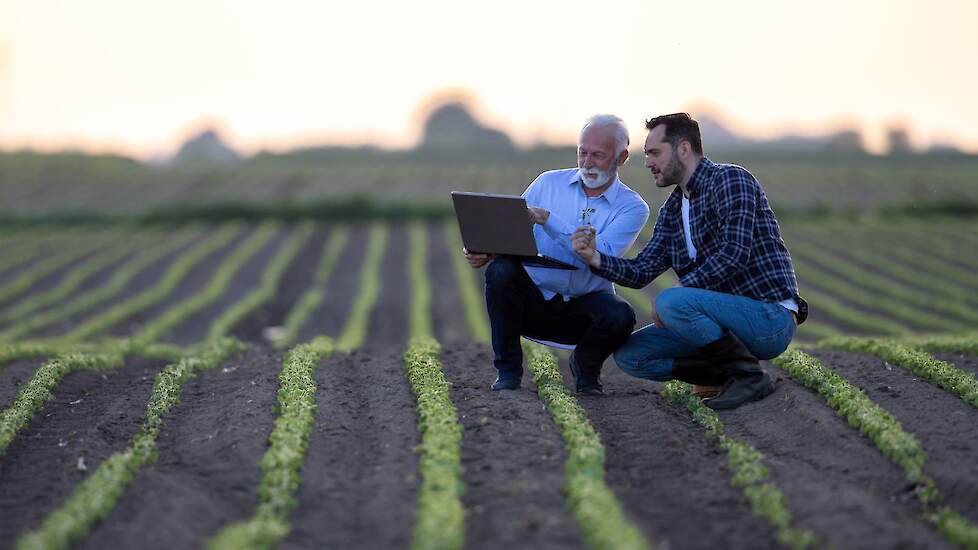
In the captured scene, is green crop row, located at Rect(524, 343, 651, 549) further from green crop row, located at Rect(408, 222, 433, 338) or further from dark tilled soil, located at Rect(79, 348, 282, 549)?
green crop row, located at Rect(408, 222, 433, 338)

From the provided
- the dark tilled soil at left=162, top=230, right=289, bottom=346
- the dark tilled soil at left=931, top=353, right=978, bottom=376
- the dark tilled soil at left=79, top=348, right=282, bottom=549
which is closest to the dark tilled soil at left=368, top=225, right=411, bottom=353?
the dark tilled soil at left=79, top=348, right=282, bottom=549

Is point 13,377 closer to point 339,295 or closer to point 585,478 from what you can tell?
point 585,478

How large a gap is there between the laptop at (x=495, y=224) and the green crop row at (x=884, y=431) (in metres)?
2.40

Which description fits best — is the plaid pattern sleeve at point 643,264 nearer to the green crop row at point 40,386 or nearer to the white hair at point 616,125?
the white hair at point 616,125

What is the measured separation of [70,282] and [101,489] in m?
20.1

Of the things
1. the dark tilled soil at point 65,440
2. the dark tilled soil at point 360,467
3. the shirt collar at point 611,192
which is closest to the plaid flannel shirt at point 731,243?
the shirt collar at point 611,192

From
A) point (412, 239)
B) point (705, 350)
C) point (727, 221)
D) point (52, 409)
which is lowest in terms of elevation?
point (412, 239)

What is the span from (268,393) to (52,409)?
66.8 inches

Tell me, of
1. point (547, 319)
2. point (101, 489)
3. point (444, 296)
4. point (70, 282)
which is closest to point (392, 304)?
point (444, 296)

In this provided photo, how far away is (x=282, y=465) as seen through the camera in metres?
6.09

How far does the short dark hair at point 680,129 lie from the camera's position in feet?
24.0

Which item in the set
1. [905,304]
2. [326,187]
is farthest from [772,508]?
[326,187]

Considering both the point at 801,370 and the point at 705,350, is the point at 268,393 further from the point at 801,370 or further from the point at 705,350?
the point at 801,370

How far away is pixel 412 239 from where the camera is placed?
34156 millimetres
